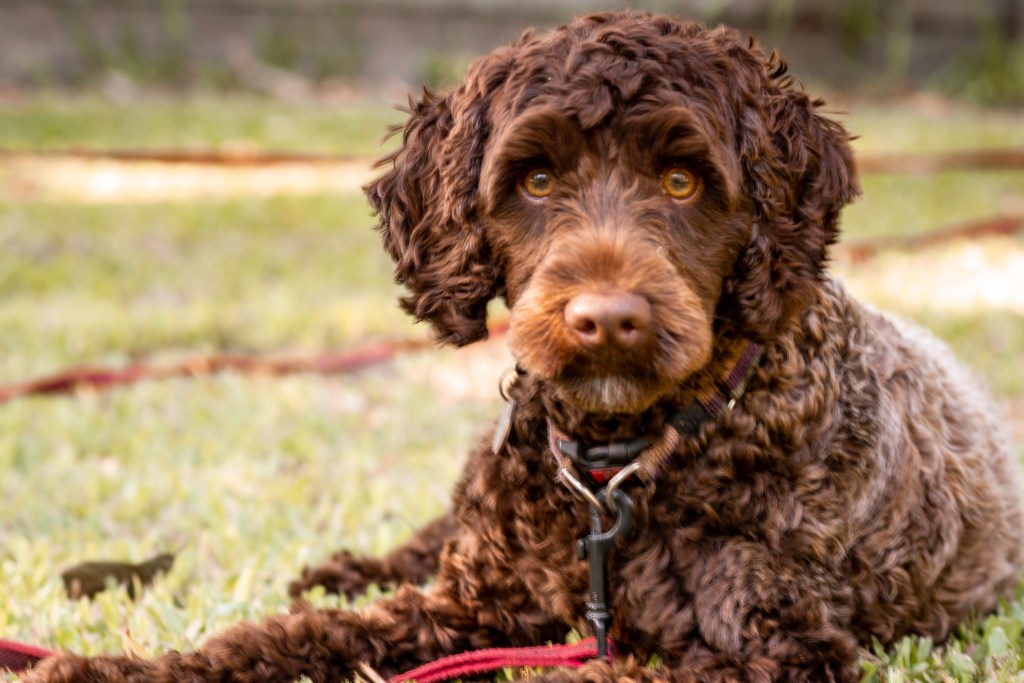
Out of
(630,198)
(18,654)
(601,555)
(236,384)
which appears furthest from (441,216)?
(236,384)

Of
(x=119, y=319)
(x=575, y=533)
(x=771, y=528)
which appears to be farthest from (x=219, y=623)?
(x=119, y=319)

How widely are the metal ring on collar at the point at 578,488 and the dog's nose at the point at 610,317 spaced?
0.51 meters

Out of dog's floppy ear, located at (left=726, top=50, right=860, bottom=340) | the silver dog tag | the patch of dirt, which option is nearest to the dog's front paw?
the silver dog tag

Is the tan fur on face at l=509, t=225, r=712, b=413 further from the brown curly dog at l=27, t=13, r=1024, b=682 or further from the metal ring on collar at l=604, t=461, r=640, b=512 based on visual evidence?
the metal ring on collar at l=604, t=461, r=640, b=512

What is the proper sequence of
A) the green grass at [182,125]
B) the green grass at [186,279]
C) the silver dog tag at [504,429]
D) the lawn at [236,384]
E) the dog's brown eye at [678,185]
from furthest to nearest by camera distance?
1. the green grass at [182,125]
2. the green grass at [186,279]
3. the lawn at [236,384]
4. the silver dog tag at [504,429]
5. the dog's brown eye at [678,185]

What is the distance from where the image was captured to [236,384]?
6859 mm

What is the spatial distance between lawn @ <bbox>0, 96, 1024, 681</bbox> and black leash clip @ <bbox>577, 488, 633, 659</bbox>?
2.56 ft

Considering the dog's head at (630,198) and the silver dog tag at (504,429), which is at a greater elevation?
the dog's head at (630,198)

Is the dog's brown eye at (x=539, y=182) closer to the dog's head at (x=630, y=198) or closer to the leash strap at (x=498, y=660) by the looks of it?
the dog's head at (x=630, y=198)

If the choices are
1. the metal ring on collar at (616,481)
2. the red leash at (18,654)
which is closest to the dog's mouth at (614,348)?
the metal ring on collar at (616,481)

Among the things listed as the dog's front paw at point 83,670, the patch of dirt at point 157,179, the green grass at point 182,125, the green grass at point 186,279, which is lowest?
the green grass at point 186,279

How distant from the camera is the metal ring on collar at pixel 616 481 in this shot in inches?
121

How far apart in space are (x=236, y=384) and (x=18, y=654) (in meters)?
3.49

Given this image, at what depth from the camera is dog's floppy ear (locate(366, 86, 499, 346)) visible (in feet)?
10.7
